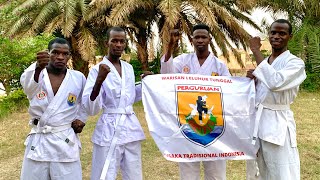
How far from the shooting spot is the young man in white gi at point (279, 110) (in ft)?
10.6

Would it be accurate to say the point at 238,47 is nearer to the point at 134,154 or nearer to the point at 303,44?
the point at 303,44

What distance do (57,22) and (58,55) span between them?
920 cm

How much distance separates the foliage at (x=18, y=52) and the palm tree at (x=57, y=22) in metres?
0.69

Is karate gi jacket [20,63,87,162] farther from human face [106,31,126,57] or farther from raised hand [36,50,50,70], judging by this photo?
human face [106,31,126,57]

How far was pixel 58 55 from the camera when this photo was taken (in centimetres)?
319

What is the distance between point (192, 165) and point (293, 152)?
997mm

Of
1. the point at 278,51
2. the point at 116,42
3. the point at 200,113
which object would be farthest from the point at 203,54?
the point at 116,42

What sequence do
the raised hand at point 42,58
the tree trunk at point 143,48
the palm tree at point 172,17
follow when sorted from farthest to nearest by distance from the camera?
1. the tree trunk at point 143,48
2. the palm tree at point 172,17
3. the raised hand at point 42,58

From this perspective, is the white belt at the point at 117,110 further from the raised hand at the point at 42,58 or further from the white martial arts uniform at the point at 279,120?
the white martial arts uniform at the point at 279,120

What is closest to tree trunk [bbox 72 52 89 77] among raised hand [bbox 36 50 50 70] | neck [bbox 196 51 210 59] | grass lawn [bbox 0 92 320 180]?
grass lawn [bbox 0 92 320 180]

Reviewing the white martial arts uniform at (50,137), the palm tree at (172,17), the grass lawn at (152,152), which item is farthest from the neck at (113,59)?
the palm tree at (172,17)

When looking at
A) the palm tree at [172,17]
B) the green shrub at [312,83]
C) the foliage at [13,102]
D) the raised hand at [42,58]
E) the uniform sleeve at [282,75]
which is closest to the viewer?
the raised hand at [42,58]

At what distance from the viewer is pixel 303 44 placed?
15.0m

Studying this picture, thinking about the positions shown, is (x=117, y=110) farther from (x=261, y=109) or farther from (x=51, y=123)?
(x=261, y=109)
